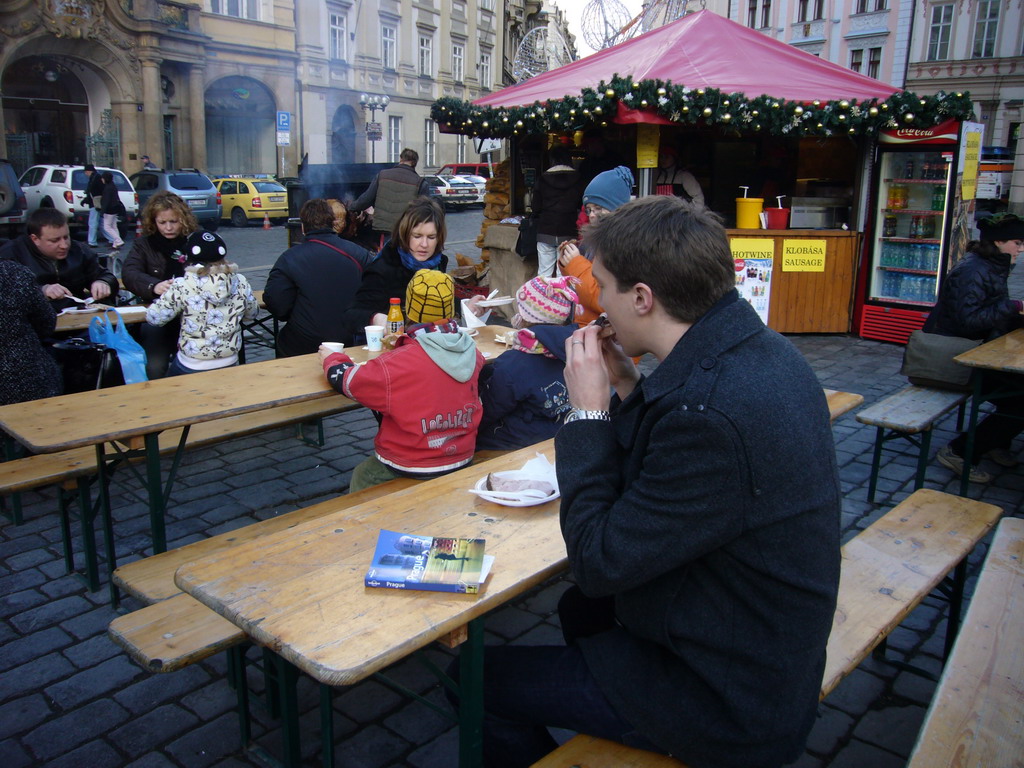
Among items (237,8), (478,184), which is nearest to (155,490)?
(478,184)

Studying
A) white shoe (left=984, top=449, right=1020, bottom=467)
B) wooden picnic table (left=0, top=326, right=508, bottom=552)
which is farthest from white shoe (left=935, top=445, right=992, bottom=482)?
wooden picnic table (left=0, top=326, right=508, bottom=552)

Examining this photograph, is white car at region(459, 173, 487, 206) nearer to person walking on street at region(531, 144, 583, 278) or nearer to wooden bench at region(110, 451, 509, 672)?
person walking on street at region(531, 144, 583, 278)

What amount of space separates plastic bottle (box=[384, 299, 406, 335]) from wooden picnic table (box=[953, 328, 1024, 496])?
3.00 meters

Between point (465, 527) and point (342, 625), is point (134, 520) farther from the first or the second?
point (342, 625)

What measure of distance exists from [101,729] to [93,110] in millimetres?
30177

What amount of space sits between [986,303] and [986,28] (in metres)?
38.7

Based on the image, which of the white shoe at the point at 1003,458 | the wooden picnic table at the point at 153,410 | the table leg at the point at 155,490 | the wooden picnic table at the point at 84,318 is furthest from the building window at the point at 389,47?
the table leg at the point at 155,490

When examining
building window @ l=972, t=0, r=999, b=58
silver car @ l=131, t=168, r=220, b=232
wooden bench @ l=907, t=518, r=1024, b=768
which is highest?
building window @ l=972, t=0, r=999, b=58

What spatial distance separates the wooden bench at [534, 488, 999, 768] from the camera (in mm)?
1817

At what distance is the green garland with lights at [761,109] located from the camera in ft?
25.6

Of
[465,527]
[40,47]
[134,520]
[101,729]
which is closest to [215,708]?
[101,729]

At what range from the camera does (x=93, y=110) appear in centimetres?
2795

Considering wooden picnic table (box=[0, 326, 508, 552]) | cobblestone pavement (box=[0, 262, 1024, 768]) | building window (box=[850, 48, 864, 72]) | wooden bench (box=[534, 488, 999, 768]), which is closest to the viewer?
wooden bench (box=[534, 488, 999, 768])

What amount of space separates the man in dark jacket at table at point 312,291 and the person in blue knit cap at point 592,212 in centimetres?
133
